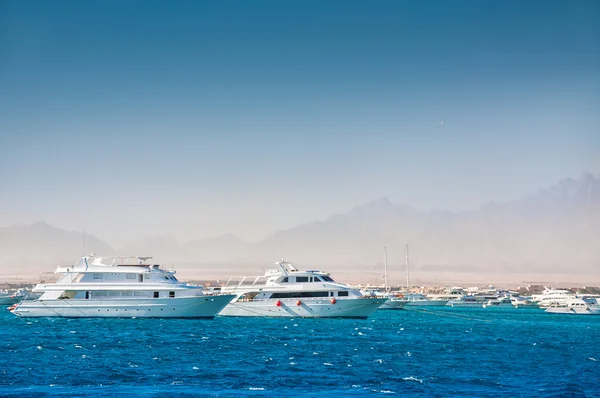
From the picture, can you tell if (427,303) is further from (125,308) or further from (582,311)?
(125,308)

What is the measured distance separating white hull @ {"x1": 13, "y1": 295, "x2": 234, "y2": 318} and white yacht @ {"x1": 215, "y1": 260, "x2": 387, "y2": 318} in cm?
690

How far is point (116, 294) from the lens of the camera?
236ft

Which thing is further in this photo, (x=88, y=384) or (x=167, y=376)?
(x=167, y=376)

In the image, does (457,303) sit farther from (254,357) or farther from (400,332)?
(254,357)

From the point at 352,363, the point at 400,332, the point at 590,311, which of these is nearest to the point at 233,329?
the point at 400,332

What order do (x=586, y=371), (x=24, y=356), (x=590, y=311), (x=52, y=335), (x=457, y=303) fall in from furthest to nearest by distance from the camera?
(x=457, y=303)
(x=590, y=311)
(x=52, y=335)
(x=24, y=356)
(x=586, y=371)

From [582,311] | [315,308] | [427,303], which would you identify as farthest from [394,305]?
[315,308]

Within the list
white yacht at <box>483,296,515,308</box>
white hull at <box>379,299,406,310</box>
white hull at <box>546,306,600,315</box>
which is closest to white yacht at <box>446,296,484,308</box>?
white yacht at <box>483,296,515,308</box>

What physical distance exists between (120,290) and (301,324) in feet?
63.8

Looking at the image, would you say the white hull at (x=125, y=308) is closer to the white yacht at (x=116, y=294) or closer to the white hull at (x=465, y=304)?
the white yacht at (x=116, y=294)

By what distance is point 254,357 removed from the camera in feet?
127

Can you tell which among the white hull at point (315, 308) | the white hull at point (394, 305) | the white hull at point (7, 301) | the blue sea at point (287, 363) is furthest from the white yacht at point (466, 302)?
the blue sea at point (287, 363)

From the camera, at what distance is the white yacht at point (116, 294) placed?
71500 millimetres

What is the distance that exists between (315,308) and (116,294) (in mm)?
21803
